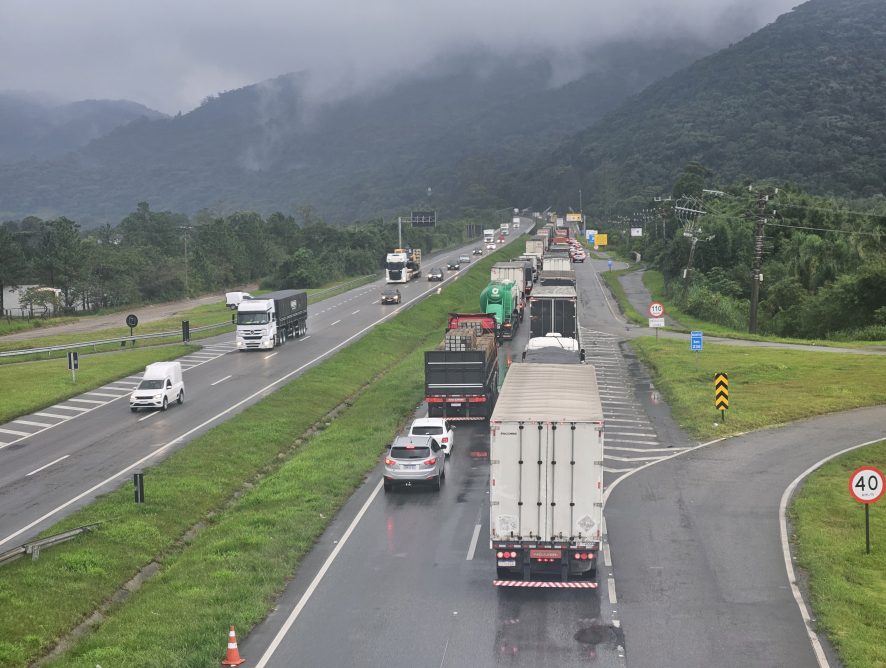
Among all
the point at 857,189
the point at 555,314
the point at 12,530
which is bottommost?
the point at 12,530

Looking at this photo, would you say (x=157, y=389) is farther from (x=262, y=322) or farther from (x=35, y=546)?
(x=35, y=546)

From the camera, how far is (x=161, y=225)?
167m

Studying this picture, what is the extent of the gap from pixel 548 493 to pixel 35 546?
499 inches

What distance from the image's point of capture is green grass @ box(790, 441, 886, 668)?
58.7ft

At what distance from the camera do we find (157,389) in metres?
44.6

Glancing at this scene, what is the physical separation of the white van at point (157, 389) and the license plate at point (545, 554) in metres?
28.3

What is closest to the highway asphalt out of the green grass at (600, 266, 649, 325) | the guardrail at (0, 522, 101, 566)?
the guardrail at (0, 522, 101, 566)

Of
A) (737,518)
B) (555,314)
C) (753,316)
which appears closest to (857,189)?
(753,316)

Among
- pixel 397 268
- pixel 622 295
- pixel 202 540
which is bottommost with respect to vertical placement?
pixel 202 540

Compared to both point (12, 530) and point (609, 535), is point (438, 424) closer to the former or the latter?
point (609, 535)

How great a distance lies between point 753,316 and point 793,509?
128 feet

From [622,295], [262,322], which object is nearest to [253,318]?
[262,322]

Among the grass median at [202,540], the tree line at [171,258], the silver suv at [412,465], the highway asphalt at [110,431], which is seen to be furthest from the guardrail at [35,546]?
the tree line at [171,258]

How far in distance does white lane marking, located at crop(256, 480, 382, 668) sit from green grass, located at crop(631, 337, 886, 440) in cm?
1609
